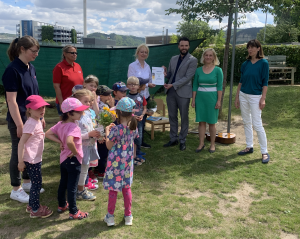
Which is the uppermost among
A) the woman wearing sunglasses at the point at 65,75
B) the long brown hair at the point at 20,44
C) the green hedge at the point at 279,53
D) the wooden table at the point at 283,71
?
the green hedge at the point at 279,53

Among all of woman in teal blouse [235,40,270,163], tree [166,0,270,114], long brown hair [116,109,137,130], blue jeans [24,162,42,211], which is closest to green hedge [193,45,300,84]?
tree [166,0,270,114]

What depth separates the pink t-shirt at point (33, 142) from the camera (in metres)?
2.52

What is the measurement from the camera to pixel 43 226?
2605 millimetres

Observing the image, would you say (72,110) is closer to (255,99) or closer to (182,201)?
(182,201)

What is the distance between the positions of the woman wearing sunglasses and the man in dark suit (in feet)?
5.59

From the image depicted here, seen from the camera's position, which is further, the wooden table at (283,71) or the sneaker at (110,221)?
the wooden table at (283,71)

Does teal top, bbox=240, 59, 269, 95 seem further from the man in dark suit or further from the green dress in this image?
the man in dark suit

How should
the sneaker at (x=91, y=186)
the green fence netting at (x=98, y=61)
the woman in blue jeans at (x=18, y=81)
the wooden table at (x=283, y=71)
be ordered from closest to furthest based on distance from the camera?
the woman in blue jeans at (x=18, y=81) < the sneaker at (x=91, y=186) < the green fence netting at (x=98, y=61) < the wooden table at (x=283, y=71)

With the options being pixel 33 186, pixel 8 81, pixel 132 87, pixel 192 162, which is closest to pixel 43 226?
pixel 33 186

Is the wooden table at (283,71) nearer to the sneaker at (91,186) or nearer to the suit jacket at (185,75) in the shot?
the suit jacket at (185,75)

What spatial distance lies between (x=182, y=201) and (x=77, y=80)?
2135 mm

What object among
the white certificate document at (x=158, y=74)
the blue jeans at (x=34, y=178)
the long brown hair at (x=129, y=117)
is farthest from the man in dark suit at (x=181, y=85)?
the blue jeans at (x=34, y=178)

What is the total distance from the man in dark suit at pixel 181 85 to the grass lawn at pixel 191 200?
0.47 meters

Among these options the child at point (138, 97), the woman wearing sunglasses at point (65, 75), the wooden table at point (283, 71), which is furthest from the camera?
the wooden table at point (283, 71)
